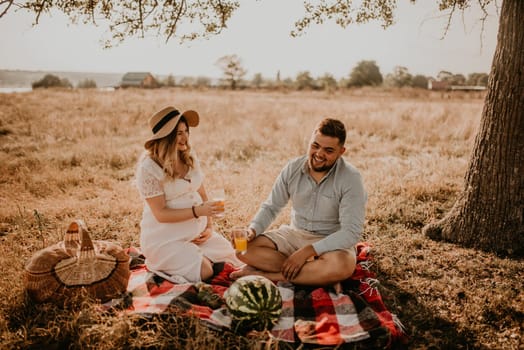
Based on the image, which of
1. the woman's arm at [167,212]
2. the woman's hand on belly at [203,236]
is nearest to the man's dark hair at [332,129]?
the woman's arm at [167,212]

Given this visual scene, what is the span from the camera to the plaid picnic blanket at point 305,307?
3195 mm

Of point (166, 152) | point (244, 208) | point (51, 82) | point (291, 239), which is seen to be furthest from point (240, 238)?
point (51, 82)

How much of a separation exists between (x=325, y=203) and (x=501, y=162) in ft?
7.78

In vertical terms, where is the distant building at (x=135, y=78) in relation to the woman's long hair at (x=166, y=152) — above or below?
above

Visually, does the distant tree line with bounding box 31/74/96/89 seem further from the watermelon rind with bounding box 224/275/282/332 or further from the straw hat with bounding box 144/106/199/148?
the watermelon rind with bounding box 224/275/282/332

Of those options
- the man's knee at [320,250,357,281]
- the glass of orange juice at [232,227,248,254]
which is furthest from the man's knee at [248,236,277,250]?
the man's knee at [320,250,357,281]

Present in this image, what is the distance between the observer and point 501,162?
4.71 metres

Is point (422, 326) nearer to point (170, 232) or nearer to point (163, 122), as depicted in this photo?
point (170, 232)

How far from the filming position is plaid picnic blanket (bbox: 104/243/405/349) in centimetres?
320

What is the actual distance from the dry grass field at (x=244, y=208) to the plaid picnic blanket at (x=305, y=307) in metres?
0.21

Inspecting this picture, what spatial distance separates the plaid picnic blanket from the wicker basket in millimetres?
190

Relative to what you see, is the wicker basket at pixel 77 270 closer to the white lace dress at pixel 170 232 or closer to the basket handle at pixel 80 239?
the basket handle at pixel 80 239

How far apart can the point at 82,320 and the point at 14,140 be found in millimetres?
10483

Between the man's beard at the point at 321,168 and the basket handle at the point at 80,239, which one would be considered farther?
the man's beard at the point at 321,168
